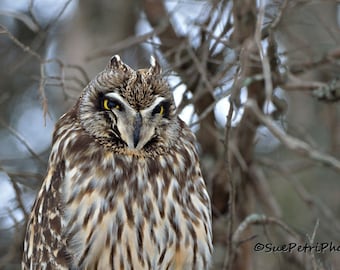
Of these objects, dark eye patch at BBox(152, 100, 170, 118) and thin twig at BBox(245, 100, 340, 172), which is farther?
thin twig at BBox(245, 100, 340, 172)

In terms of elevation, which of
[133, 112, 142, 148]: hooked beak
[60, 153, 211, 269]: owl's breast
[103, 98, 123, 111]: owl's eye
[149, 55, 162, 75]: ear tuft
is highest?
[149, 55, 162, 75]: ear tuft

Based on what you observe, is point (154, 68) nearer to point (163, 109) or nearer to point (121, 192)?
point (163, 109)

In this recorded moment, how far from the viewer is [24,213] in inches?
143

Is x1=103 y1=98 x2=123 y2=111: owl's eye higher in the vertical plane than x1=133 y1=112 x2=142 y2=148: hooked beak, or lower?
higher

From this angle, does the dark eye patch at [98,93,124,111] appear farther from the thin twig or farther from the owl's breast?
the thin twig

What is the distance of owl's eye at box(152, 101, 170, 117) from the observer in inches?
121

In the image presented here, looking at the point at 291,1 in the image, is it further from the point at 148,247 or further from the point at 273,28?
the point at 148,247

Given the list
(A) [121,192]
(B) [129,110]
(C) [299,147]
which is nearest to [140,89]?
(B) [129,110]

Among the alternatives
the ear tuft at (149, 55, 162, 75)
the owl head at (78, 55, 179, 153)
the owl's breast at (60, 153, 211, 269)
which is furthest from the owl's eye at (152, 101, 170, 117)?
the owl's breast at (60, 153, 211, 269)

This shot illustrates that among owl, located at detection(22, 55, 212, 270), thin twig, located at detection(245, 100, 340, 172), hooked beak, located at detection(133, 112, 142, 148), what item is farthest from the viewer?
thin twig, located at detection(245, 100, 340, 172)

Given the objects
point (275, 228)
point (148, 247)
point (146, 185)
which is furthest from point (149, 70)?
point (275, 228)

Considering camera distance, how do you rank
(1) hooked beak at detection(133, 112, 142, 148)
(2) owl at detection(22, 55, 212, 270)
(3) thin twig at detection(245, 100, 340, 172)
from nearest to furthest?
(1) hooked beak at detection(133, 112, 142, 148), (2) owl at detection(22, 55, 212, 270), (3) thin twig at detection(245, 100, 340, 172)

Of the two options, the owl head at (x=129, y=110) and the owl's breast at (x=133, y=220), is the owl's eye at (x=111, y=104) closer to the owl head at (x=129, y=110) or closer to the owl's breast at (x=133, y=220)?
the owl head at (x=129, y=110)

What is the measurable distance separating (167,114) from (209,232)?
55 centimetres
